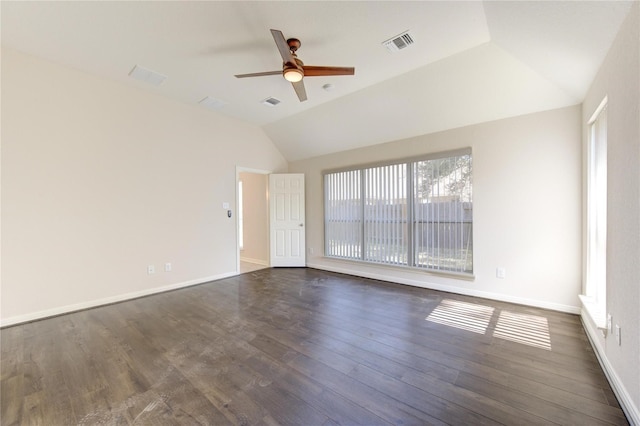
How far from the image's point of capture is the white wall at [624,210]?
4.72 ft

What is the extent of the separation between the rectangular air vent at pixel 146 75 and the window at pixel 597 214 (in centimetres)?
473

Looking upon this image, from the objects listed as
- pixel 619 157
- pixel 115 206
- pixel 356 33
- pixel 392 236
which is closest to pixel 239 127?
pixel 115 206

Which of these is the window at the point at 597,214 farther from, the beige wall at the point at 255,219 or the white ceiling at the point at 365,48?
the beige wall at the point at 255,219

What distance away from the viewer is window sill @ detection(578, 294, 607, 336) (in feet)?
6.48

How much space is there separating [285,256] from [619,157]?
5.00m

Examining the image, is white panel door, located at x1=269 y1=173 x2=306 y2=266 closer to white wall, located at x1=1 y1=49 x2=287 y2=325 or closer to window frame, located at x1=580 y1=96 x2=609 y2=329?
white wall, located at x1=1 y1=49 x2=287 y2=325

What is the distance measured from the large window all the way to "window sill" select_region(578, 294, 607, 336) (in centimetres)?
123

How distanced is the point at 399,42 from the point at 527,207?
2542mm

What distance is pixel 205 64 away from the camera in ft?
10.2

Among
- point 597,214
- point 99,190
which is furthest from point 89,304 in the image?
point 597,214

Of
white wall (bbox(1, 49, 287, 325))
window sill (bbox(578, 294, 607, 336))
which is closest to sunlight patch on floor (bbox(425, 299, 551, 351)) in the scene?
window sill (bbox(578, 294, 607, 336))

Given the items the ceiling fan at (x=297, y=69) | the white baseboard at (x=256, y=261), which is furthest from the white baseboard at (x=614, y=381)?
the white baseboard at (x=256, y=261)

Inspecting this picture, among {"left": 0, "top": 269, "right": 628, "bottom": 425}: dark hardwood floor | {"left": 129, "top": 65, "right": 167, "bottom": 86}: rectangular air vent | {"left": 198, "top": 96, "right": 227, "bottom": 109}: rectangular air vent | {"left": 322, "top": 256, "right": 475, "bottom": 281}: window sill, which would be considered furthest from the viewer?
{"left": 198, "top": 96, "right": 227, "bottom": 109}: rectangular air vent

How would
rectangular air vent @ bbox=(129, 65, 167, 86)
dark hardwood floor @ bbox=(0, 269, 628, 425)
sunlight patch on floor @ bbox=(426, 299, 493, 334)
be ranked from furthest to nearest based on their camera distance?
1. rectangular air vent @ bbox=(129, 65, 167, 86)
2. sunlight patch on floor @ bbox=(426, 299, 493, 334)
3. dark hardwood floor @ bbox=(0, 269, 628, 425)
